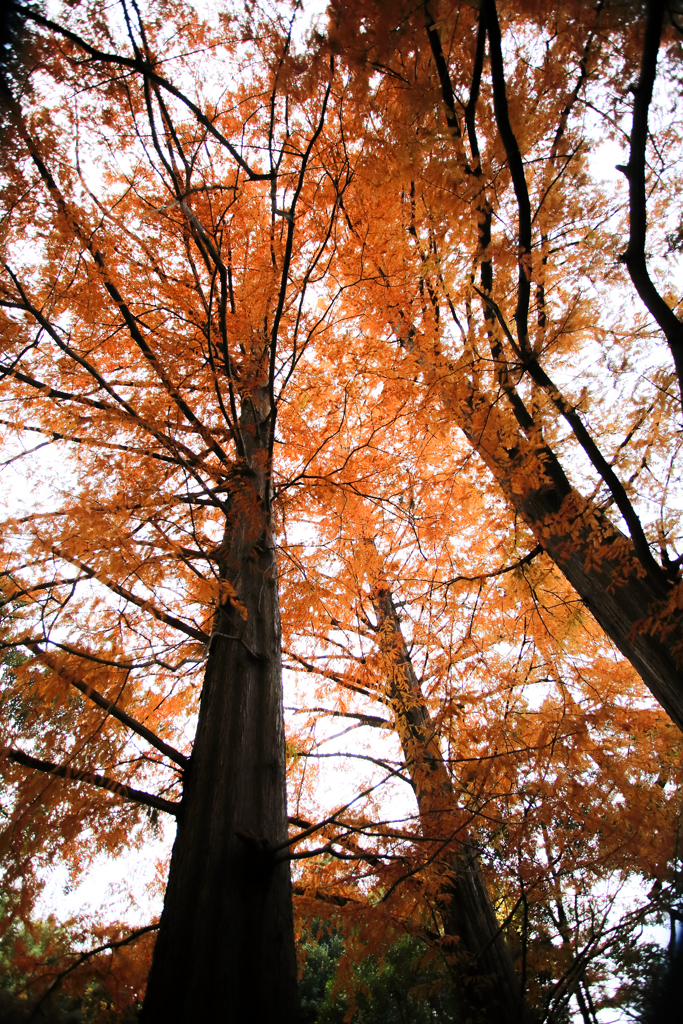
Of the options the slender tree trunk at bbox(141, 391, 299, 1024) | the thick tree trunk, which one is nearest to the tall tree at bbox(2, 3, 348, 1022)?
the slender tree trunk at bbox(141, 391, 299, 1024)

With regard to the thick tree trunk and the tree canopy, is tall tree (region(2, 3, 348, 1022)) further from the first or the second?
the thick tree trunk

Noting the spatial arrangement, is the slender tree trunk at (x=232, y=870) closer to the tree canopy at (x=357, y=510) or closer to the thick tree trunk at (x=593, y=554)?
the tree canopy at (x=357, y=510)

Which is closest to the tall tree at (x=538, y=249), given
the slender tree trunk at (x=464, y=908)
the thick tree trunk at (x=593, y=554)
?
the thick tree trunk at (x=593, y=554)

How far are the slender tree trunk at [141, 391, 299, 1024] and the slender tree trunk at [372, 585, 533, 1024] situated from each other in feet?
2.68

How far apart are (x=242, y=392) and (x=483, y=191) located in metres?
2.21

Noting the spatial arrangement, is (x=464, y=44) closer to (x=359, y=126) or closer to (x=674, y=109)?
(x=359, y=126)

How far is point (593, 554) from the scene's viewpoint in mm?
2492

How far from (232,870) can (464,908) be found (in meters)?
3.08

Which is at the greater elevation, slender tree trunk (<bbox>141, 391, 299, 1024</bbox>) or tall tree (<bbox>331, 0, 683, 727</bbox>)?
tall tree (<bbox>331, 0, 683, 727</bbox>)

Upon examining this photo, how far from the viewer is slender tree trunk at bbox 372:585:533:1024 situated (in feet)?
8.52

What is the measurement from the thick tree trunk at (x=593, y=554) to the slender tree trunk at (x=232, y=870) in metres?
1.79

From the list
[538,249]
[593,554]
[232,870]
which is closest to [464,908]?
[232,870]

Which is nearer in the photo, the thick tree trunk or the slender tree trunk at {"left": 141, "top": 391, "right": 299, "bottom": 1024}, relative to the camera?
the slender tree trunk at {"left": 141, "top": 391, "right": 299, "bottom": 1024}

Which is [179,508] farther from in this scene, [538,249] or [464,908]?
[464,908]
